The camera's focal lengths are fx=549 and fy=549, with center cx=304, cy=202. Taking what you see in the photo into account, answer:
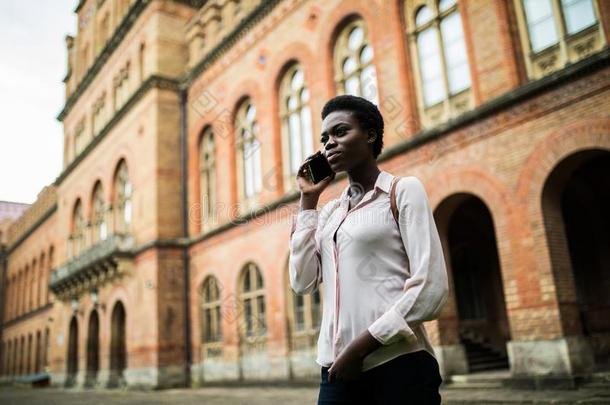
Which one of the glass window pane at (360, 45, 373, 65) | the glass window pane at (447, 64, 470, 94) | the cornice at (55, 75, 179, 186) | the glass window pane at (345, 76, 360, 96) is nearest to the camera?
the glass window pane at (447, 64, 470, 94)

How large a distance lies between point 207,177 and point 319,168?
1706 cm

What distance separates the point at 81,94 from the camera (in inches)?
1060

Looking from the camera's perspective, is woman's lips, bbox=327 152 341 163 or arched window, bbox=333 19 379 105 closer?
woman's lips, bbox=327 152 341 163

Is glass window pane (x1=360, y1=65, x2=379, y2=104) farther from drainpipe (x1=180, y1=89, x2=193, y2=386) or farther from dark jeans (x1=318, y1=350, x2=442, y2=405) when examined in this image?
dark jeans (x1=318, y1=350, x2=442, y2=405)

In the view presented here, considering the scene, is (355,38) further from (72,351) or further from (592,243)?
(72,351)

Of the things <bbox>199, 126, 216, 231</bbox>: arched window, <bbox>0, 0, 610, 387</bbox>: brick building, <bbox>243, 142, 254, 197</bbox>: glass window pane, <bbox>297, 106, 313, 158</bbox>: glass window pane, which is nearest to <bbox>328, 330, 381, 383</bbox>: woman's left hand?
<bbox>0, 0, 610, 387</bbox>: brick building

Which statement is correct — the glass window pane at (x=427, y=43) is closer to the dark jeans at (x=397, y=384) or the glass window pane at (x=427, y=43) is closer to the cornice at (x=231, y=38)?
the cornice at (x=231, y=38)

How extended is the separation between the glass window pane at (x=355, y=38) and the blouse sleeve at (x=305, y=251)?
12160 mm

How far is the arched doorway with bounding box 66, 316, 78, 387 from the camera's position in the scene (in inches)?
973

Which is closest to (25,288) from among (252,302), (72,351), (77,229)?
(77,229)

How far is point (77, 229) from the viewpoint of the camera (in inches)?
1041

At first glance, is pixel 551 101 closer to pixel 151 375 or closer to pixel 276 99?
pixel 276 99

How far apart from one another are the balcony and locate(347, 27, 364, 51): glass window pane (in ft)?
35.3

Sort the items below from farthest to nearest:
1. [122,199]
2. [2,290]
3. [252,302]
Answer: [2,290] → [122,199] → [252,302]
